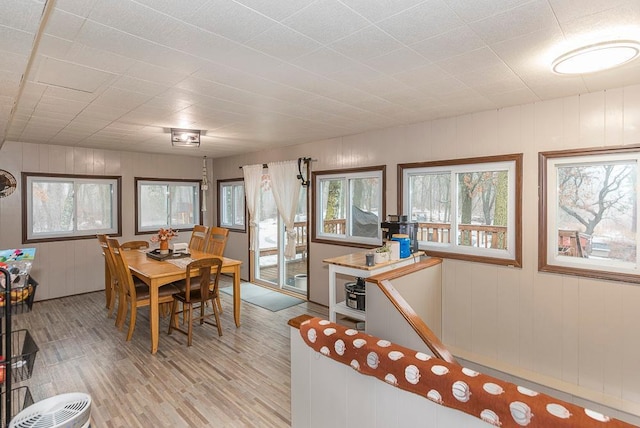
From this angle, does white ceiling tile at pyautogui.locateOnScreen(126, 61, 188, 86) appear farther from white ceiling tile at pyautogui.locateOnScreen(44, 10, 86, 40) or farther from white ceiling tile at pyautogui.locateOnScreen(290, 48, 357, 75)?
white ceiling tile at pyautogui.locateOnScreen(290, 48, 357, 75)

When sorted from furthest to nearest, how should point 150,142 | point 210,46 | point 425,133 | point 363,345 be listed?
point 150,142, point 425,133, point 210,46, point 363,345

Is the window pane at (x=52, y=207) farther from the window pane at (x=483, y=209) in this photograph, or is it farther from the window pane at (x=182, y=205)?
the window pane at (x=483, y=209)

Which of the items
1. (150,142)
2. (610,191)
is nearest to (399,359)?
(610,191)

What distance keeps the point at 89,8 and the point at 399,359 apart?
1981 millimetres

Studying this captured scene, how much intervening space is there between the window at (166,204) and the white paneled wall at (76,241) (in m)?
0.15

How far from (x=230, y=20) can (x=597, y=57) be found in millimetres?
2031

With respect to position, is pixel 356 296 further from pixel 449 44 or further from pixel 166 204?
pixel 166 204

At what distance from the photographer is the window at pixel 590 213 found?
2.61 meters

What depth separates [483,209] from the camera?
3.39 m

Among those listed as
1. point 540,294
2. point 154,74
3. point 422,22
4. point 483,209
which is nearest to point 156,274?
point 154,74

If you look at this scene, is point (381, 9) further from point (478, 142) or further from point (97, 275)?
point (97, 275)

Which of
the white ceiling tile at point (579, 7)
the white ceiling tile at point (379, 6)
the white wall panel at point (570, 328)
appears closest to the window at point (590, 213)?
the white wall panel at point (570, 328)

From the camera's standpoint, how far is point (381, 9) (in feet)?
4.94

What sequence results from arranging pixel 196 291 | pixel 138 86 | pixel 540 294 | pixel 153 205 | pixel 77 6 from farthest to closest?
pixel 153 205, pixel 196 291, pixel 540 294, pixel 138 86, pixel 77 6
